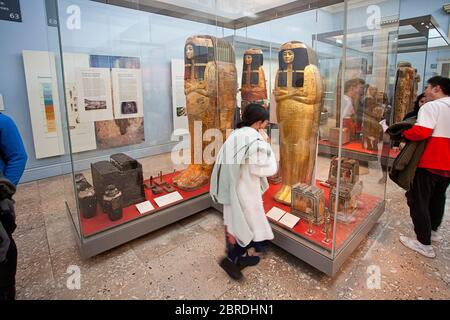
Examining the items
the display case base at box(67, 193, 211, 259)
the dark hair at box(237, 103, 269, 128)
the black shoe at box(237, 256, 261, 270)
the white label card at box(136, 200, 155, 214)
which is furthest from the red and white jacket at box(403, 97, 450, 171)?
the white label card at box(136, 200, 155, 214)

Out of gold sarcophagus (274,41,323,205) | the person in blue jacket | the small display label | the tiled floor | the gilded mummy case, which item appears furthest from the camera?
the gilded mummy case

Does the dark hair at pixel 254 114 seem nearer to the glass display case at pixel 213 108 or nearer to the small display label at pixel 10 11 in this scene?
the glass display case at pixel 213 108

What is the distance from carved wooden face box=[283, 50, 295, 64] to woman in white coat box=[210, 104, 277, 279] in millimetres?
899

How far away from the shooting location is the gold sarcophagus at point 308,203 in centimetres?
233

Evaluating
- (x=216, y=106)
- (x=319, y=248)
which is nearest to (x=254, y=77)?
(x=216, y=106)

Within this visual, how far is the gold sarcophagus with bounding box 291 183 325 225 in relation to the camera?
7.64 ft

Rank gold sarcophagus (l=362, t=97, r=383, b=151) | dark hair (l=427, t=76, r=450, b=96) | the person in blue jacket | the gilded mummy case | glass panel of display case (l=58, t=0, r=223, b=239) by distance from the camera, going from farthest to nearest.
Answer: the gilded mummy case, gold sarcophagus (l=362, t=97, r=383, b=151), glass panel of display case (l=58, t=0, r=223, b=239), dark hair (l=427, t=76, r=450, b=96), the person in blue jacket

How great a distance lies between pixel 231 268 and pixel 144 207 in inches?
43.6

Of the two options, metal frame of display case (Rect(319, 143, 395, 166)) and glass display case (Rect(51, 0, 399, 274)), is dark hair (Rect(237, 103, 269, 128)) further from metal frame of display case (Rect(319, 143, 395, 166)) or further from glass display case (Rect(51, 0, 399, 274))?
metal frame of display case (Rect(319, 143, 395, 166))

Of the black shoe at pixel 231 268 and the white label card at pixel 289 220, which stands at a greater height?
the white label card at pixel 289 220

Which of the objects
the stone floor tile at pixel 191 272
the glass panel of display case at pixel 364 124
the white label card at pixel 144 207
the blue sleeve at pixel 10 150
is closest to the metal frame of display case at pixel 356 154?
the glass panel of display case at pixel 364 124

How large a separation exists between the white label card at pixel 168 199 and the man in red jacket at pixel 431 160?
7.38 feet

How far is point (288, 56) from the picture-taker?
2.52 m

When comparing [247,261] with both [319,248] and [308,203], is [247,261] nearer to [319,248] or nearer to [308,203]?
[319,248]
